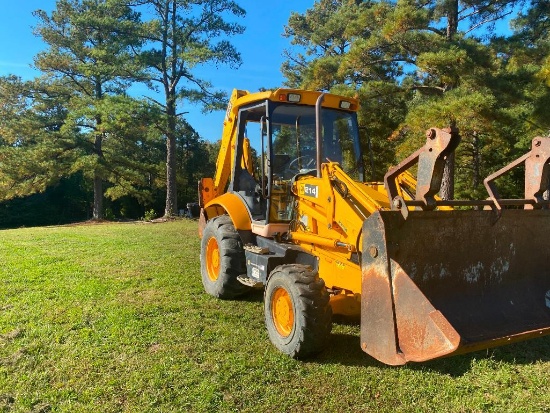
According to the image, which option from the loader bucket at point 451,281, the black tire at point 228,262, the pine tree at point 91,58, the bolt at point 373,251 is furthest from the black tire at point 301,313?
the pine tree at point 91,58

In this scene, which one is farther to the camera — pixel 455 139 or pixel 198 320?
pixel 198 320

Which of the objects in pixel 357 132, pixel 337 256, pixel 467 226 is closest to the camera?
pixel 467 226

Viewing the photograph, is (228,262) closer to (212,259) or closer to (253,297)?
(253,297)

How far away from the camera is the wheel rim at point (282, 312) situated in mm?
4238

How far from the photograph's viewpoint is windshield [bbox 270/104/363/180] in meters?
5.36

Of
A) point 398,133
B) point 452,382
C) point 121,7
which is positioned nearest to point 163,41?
point 121,7

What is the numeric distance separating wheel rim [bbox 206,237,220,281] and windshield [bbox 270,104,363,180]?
5.81ft

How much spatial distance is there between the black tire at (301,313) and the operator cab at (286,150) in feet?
3.57

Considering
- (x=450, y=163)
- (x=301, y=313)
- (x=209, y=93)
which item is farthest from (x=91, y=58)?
(x=301, y=313)

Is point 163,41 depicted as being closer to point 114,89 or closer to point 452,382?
point 114,89

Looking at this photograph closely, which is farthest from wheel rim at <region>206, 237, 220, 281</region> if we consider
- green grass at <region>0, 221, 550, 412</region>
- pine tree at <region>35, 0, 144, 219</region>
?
pine tree at <region>35, 0, 144, 219</region>

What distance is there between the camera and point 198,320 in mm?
5074

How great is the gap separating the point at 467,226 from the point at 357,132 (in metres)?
2.41

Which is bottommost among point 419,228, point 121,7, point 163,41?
point 419,228
